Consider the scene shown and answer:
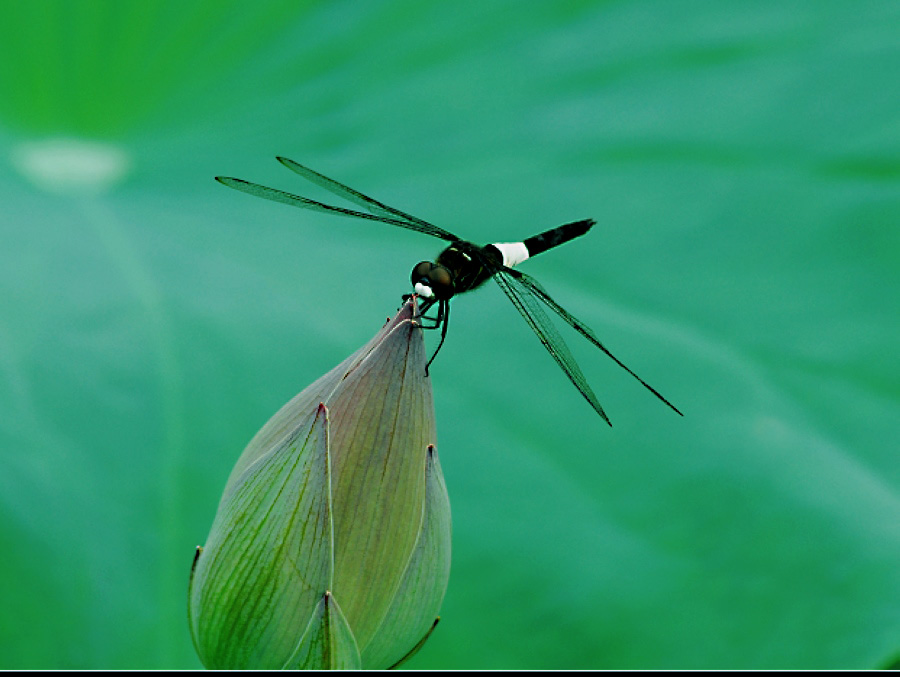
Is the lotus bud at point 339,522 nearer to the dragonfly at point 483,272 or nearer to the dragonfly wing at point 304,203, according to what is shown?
the dragonfly at point 483,272

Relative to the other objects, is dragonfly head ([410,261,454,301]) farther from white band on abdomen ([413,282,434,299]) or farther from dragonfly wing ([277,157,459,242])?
dragonfly wing ([277,157,459,242])

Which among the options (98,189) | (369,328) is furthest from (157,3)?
(369,328)

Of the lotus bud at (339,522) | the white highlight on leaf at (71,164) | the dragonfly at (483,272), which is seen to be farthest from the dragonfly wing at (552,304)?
the white highlight on leaf at (71,164)

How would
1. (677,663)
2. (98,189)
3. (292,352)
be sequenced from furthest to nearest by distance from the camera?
(98,189) < (292,352) < (677,663)

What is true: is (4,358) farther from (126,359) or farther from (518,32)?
(518,32)

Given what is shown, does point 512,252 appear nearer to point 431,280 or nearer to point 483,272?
point 483,272

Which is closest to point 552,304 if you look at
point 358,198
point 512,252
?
point 512,252

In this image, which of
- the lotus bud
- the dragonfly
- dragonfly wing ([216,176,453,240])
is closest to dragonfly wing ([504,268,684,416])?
the dragonfly
